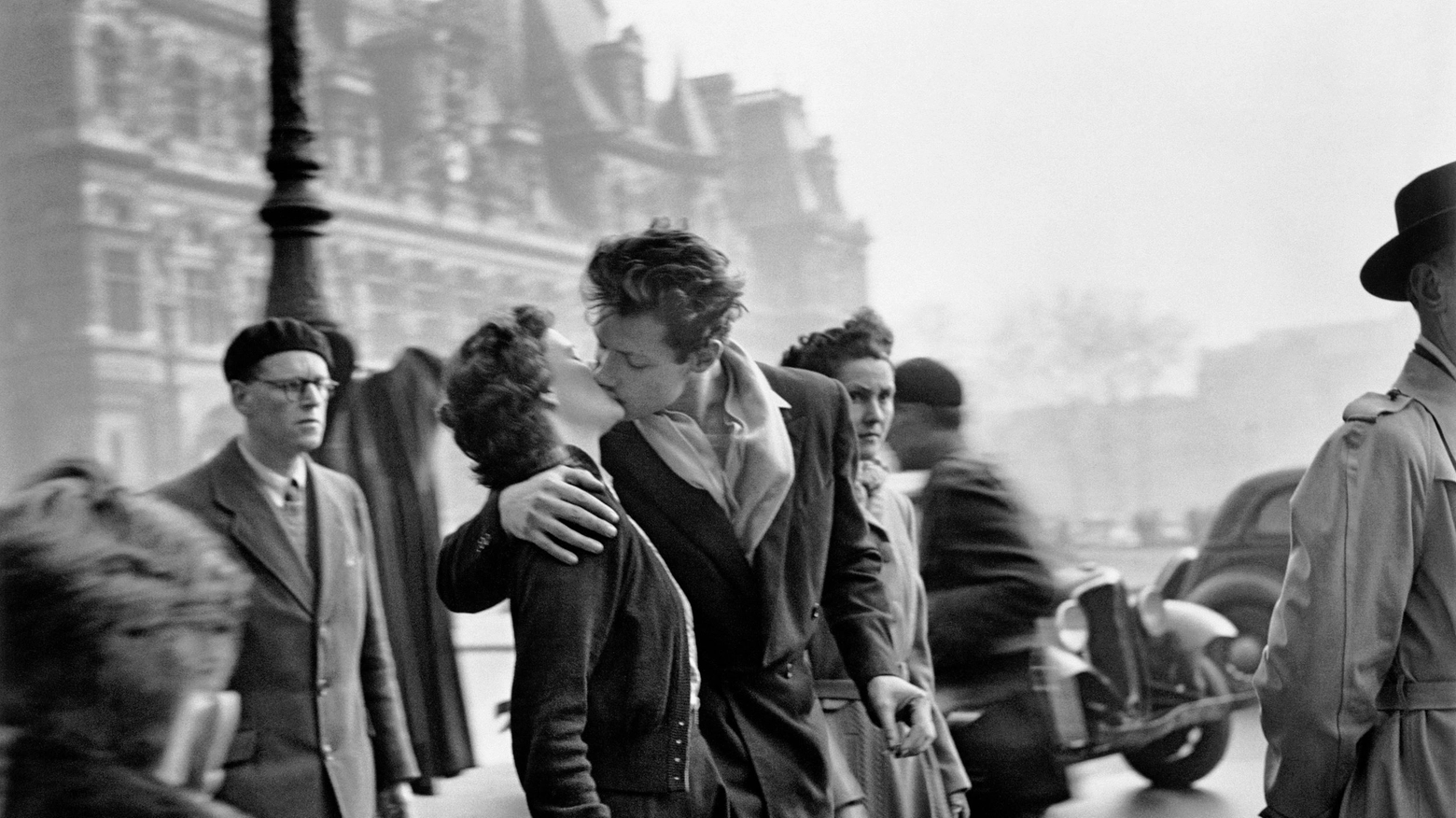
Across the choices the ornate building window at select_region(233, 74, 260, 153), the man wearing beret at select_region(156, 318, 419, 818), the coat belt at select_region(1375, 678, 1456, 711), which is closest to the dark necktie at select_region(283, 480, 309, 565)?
the man wearing beret at select_region(156, 318, 419, 818)

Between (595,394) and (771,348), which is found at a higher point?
(771,348)

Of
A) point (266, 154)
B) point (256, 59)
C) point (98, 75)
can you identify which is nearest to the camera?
point (266, 154)

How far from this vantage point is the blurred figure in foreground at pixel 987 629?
4.27m

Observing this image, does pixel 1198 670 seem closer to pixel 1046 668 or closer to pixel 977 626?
pixel 1046 668

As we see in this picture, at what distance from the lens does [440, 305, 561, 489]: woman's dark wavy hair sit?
243 centimetres

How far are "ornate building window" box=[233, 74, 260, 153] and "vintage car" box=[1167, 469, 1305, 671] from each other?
21.4 feet

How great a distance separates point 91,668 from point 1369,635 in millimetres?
1803

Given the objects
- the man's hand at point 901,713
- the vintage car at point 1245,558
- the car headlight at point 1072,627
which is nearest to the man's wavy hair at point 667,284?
the man's hand at point 901,713

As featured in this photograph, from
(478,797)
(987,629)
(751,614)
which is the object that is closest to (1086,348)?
(478,797)

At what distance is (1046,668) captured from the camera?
5566 millimetres

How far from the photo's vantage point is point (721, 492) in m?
2.75

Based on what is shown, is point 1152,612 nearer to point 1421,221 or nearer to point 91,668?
point 1421,221

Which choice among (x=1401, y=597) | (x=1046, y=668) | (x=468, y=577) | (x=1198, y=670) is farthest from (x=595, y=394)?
A: (x=1198, y=670)

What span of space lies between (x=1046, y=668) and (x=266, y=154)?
9.68ft
